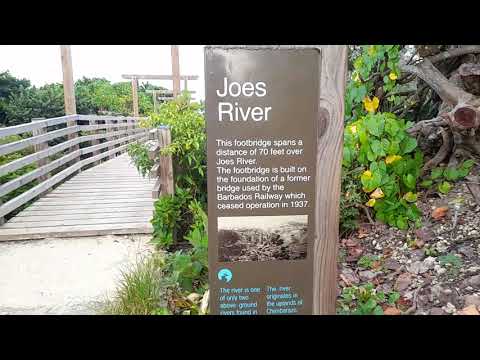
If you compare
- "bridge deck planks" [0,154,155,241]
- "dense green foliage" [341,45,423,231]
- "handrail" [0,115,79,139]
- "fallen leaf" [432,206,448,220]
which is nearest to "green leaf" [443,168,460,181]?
"dense green foliage" [341,45,423,231]

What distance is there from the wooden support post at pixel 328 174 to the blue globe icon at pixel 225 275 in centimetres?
43

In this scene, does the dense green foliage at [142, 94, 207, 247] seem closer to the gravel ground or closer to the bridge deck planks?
the bridge deck planks

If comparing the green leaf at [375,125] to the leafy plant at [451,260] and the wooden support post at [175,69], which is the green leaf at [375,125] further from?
the wooden support post at [175,69]

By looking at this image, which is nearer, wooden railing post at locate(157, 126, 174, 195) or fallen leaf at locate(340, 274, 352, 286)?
fallen leaf at locate(340, 274, 352, 286)

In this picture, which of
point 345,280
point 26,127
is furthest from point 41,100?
point 345,280

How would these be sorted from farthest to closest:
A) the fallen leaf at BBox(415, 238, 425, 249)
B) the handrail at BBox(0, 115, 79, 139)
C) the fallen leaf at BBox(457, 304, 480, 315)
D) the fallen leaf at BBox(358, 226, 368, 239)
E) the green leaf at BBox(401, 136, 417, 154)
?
1. the handrail at BBox(0, 115, 79, 139)
2. the fallen leaf at BBox(358, 226, 368, 239)
3. the green leaf at BBox(401, 136, 417, 154)
4. the fallen leaf at BBox(415, 238, 425, 249)
5. the fallen leaf at BBox(457, 304, 480, 315)

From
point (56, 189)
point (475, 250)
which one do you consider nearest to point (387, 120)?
point (475, 250)

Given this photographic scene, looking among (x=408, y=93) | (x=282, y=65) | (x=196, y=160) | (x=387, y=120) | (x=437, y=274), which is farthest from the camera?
(x=408, y=93)

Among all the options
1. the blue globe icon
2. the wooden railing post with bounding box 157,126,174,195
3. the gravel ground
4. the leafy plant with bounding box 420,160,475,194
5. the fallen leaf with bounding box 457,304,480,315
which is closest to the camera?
the blue globe icon

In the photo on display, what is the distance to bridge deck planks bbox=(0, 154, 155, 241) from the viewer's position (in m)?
4.50

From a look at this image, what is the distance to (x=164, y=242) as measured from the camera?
397cm

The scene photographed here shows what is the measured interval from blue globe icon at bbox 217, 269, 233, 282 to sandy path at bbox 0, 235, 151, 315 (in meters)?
1.65

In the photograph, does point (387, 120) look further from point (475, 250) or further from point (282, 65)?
point (282, 65)

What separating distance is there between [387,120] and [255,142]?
7.51 feet
